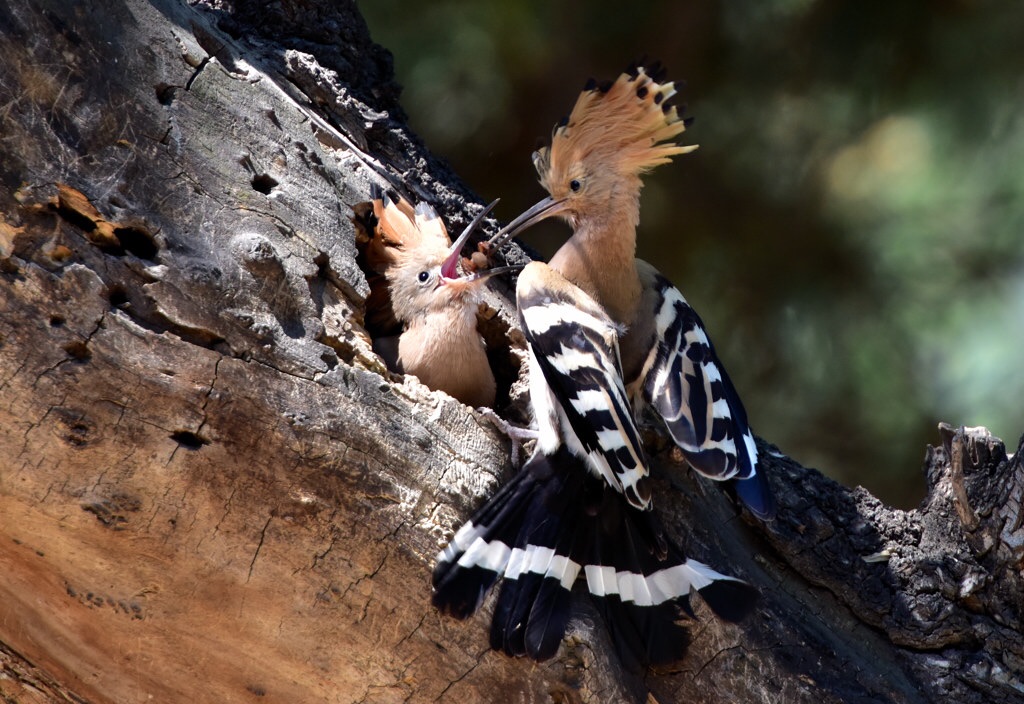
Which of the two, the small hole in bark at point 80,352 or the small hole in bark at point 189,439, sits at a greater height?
the small hole in bark at point 80,352

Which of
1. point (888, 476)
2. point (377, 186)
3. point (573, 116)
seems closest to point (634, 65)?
point (573, 116)

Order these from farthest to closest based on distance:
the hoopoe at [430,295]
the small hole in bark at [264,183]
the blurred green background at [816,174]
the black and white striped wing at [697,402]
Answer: the blurred green background at [816,174]
the hoopoe at [430,295]
the black and white striped wing at [697,402]
the small hole in bark at [264,183]

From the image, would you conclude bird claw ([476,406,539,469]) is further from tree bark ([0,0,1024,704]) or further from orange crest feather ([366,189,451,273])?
orange crest feather ([366,189,451,273])

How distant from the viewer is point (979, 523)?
7.02ft

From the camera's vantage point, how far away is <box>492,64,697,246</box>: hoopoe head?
2492 mm

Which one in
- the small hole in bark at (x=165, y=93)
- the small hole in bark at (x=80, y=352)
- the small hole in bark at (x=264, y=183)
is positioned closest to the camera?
the small hole in bark at (x=80, y=352)

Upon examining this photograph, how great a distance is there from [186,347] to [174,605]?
428 mm

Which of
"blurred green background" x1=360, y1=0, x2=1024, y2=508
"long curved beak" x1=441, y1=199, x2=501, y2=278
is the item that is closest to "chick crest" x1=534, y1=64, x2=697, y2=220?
"long curved beak" x1=441, y1=199, x2=501, y2=278

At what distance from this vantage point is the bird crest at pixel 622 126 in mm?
2484

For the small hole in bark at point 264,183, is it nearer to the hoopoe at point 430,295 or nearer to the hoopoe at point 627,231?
the hoopoe at point 430,295

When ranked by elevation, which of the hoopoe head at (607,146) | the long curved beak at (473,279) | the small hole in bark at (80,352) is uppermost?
the hoopoe head at (607,146)

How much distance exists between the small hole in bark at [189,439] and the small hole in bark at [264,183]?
0.48 meters

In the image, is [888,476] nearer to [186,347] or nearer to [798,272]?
[798,272]

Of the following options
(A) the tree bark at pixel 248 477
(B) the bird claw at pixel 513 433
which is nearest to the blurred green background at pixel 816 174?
(A) the tree bark at pixel 248 477
